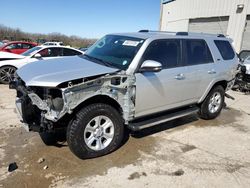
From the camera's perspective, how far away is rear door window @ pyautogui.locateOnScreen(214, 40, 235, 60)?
5.51 m

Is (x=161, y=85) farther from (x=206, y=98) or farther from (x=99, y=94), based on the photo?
(x=206, y=98)

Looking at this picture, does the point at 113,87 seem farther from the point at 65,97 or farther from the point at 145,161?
the point at 145,161

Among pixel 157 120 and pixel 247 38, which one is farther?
pixel 247 38

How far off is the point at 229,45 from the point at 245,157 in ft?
9.57

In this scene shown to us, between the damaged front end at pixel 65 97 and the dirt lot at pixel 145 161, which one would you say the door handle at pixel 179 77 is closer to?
the damaged front end at pixel 65 97

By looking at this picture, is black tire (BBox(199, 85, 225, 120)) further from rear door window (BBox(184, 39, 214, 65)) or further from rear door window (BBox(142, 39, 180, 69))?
rear door window (BBox(142, 39, 180, 69))

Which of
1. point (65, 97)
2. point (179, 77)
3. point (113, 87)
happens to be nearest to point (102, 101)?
point (113, 87)

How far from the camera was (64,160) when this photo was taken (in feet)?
12.0

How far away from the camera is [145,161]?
3.76 meters

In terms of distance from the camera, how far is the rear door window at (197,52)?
15.4 ft

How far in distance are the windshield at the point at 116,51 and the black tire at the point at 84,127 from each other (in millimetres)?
753

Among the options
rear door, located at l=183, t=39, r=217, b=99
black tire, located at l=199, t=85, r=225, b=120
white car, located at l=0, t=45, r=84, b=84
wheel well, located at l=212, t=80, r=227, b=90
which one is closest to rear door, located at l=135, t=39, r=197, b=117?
rear door, located at l=183, t=39, r=217, b=99

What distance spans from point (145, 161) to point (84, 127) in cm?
111

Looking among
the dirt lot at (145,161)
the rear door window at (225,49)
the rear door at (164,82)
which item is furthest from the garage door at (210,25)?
the rear door at (164,82)
